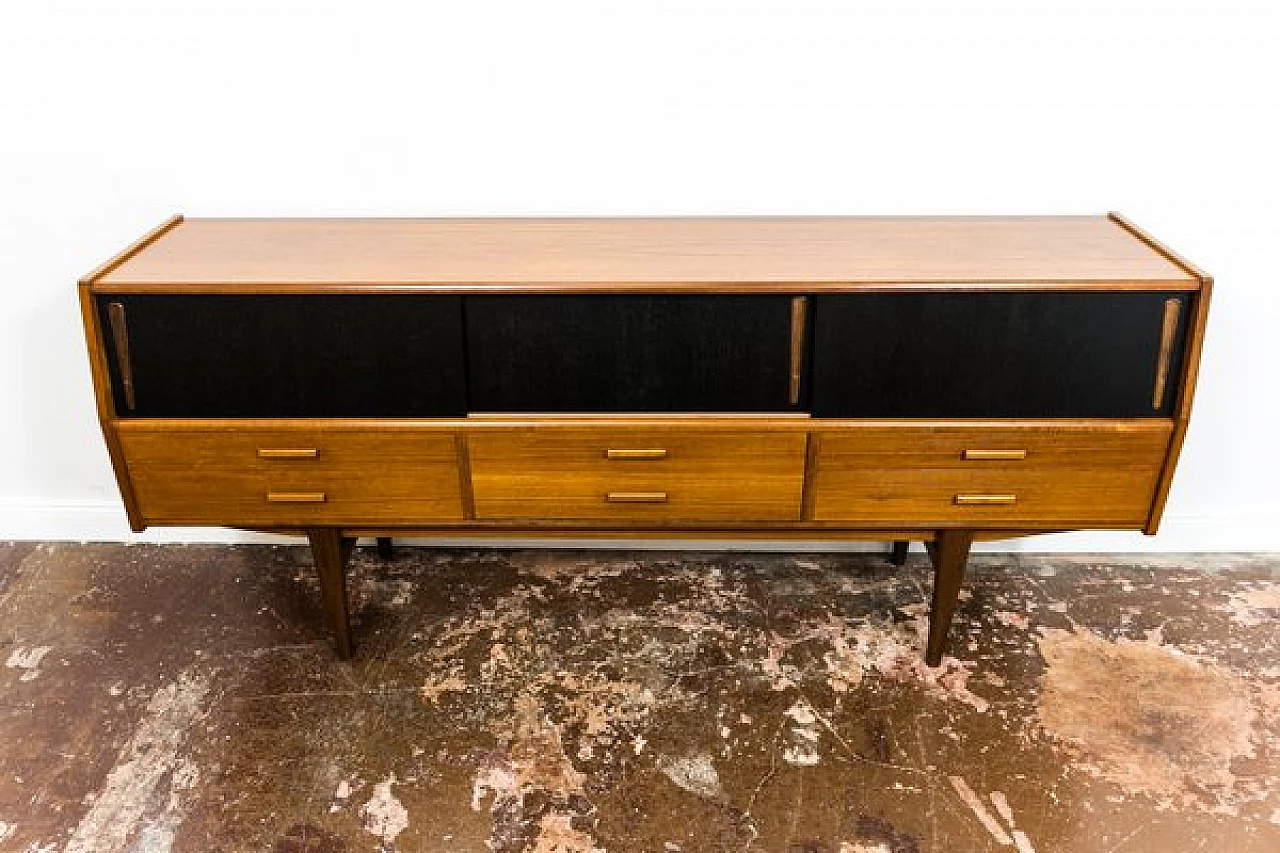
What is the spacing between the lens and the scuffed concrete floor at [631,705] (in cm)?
179

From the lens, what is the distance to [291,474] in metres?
1.97

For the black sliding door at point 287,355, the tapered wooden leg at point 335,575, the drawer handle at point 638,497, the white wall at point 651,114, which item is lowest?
the tapered wooden leg at point 335,575

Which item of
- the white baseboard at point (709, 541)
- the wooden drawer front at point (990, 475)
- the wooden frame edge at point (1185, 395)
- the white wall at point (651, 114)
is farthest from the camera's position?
the white baseboard at point (709, 541)

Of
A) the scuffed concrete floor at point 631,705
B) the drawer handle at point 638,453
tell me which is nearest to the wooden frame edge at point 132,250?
the scuffed concrete floor at point 631,705

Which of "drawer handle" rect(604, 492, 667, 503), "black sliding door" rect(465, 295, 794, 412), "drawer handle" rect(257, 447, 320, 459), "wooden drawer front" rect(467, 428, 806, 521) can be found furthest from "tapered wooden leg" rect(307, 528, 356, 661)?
"drawer handle" rect(604, 492, 667, 503)

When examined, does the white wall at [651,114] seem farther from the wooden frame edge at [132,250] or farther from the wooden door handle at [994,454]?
the wooden door handle at [994,454]

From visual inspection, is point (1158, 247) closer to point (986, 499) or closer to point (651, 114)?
point (986, 499)

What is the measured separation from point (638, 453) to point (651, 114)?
0.77 metres

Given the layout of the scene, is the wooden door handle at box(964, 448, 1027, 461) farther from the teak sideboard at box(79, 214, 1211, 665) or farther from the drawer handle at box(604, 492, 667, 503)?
the drawer handle at box(604, 492, 667, 503)

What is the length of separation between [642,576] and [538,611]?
280 millimetres

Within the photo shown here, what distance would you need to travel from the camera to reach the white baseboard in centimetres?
254

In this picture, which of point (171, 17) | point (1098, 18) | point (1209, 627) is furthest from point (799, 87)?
point (1209, 627)

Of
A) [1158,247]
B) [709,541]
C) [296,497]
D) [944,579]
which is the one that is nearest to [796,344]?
[944,579]

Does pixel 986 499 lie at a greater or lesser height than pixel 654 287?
lesser
